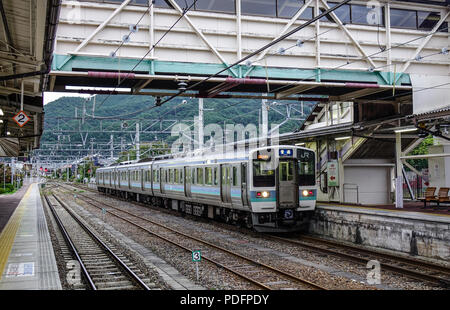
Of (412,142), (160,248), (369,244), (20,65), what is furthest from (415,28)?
(20,65)

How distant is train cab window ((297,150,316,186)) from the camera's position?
1406 cm

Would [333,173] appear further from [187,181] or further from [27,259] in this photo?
[27,259]

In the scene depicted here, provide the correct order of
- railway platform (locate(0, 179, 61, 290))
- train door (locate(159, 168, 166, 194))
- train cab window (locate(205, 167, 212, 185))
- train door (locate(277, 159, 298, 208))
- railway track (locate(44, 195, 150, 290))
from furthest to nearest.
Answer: train door (locate(159, 168, 166, 194)) → train cab window (locate(205, 167, 212, 185)) → train door (locate(277, 159, 298, 208)) → railway track (locate(44, 195, 150, 290)) → railway platform (locate(0, 179, 61, 290))

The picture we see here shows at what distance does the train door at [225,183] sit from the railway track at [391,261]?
2.46 metres

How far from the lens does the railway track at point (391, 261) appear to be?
8617 millimetres

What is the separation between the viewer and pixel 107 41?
12.7 metres

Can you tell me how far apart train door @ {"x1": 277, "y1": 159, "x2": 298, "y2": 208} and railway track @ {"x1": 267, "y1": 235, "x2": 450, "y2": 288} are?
111cm

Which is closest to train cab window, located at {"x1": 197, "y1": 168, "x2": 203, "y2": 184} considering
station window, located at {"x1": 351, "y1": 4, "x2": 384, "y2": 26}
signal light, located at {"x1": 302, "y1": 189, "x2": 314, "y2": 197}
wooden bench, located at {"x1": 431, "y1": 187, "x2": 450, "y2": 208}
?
signal light, located at {"x1": 302, "y1": 189, "x2": 314, "y2": 197}

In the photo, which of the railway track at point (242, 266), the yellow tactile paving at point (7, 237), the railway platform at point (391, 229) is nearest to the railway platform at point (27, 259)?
the yellow tactile paving at point (7, 237)

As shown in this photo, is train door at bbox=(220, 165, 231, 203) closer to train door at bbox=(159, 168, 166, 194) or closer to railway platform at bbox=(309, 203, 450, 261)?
railway platform at bbox=(309, 203, 450, 261)

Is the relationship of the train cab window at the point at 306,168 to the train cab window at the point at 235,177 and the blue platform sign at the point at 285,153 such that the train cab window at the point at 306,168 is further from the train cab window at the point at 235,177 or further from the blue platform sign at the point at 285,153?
the train cab window at the point at 235,177

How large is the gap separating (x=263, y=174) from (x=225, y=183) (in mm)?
2059

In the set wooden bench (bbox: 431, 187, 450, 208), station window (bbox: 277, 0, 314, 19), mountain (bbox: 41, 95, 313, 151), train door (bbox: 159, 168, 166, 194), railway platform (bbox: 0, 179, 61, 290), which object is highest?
mountain (bbox: 41, 95, 313, 151)
